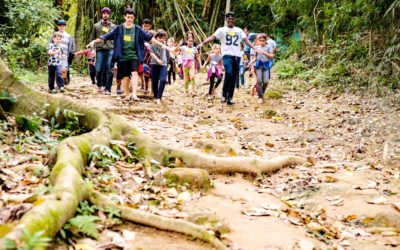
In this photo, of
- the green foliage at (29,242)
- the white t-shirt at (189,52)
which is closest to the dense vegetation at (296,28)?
the white t-shirt at (189,52)

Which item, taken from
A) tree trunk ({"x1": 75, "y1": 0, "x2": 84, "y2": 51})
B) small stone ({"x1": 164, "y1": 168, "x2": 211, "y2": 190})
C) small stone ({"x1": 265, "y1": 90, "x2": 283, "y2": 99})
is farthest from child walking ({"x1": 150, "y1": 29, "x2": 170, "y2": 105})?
tree trunk ({"x1": 75, "y1": 0, "x2": 84, "y2": 51})

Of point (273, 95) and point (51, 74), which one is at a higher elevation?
point (51, 74)

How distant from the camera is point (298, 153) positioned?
Result: 20.0 ft

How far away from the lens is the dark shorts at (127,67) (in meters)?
7.88

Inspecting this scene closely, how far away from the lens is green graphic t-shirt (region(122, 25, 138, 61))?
7766 mm

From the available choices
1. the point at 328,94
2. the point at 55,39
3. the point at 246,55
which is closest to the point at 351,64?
the point at 328,94

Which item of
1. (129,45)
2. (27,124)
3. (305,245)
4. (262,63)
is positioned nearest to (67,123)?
(27,124)

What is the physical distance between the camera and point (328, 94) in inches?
424

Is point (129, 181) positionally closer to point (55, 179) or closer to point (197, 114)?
point (55, 179)

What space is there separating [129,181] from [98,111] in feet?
4.94

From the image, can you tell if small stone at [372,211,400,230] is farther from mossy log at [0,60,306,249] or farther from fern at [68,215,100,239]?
fern at [68,215,100,239]

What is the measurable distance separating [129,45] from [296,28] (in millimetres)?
13018

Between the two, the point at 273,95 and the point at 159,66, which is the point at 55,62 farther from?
the point at 273,95

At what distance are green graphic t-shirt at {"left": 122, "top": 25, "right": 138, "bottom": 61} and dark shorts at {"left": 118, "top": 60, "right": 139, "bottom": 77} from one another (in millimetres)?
126
